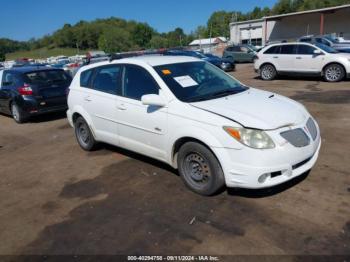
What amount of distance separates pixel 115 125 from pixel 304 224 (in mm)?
3111

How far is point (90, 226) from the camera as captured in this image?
12.3 ft

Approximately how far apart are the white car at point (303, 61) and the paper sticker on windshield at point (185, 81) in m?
9.90

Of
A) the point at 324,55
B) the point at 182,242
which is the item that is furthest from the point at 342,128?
the point at 324,55

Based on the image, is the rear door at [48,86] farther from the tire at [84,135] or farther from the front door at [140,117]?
the front door at [140,117]

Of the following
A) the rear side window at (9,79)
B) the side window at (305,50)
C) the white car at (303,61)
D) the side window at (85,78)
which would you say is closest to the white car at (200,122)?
the side window at (85,78)

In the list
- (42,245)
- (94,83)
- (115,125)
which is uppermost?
(94,83)

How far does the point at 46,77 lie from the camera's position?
9.56m

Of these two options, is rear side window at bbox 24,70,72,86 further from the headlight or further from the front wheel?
the headlight

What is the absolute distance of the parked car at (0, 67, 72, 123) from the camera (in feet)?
30.2

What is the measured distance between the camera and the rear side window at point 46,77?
932 cm

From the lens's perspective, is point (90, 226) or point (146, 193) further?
point (146, 193)

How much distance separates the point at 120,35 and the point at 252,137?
133 m

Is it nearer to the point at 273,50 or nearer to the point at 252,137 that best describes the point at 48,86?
the point at 252,137

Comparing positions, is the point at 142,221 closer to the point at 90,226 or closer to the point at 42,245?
the point at 90,226
